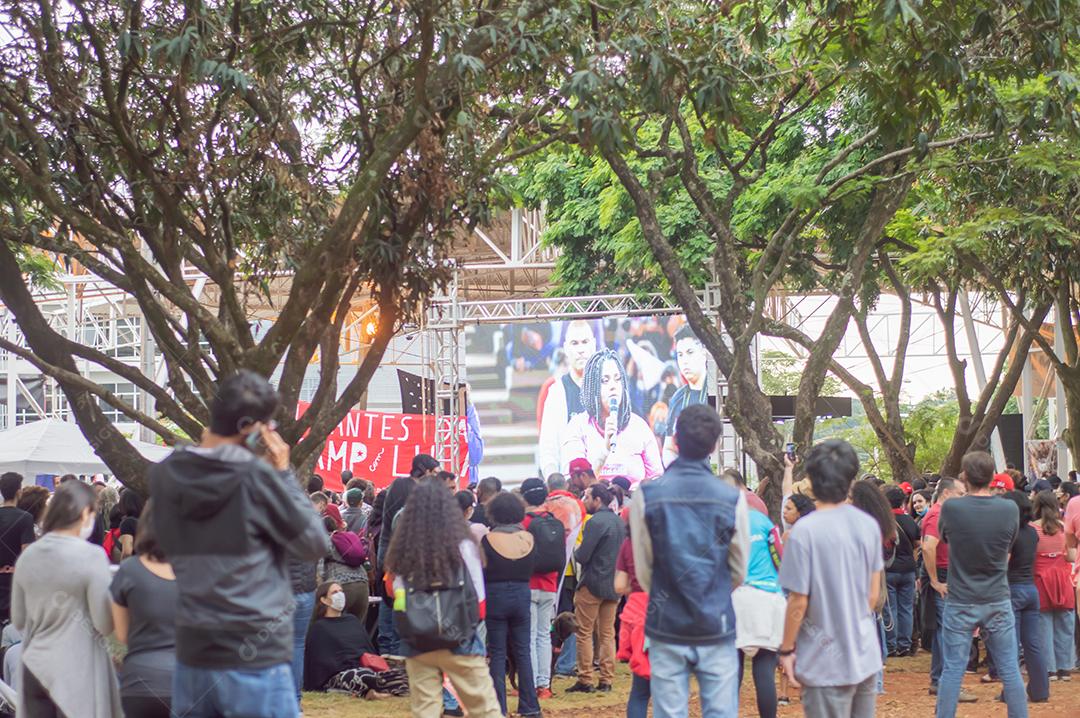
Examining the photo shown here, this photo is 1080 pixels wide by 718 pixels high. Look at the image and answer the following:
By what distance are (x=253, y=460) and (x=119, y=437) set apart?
5.05 m

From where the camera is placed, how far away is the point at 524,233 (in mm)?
32812

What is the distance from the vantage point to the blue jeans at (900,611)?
1189cm

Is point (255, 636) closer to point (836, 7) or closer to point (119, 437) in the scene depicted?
point (119, 437)

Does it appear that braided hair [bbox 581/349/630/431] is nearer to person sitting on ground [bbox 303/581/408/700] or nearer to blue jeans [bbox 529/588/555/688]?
blue jeans [bbox 529/588/555/688]

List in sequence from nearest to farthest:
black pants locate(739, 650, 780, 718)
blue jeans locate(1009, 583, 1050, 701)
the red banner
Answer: black pants locate(739, 650, 780, 718) → blue jeans locate(1009, 583, 1050, 701) → the red banner

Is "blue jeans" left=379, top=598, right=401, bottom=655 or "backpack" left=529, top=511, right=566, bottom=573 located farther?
"blue jeans" left=379, top=598, right=401, bottom=655

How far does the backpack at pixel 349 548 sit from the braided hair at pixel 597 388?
46.8 feet

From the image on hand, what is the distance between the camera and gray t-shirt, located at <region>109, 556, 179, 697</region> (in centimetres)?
510

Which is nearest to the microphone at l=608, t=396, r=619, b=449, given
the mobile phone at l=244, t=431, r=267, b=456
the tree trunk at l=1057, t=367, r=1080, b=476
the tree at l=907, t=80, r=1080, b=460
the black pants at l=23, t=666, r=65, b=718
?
the tree at l=907, t=80, r=1080, b=460

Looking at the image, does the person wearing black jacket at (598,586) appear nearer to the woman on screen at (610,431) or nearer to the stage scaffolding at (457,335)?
the stage scaffolding at (457,335)

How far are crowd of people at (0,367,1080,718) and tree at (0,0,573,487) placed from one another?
116 cm

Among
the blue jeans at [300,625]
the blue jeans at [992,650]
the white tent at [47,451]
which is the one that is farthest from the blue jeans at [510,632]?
the white tent at [47,451]

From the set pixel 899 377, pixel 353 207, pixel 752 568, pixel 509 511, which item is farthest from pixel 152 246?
→ pixel 899 377

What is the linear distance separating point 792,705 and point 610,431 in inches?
589
